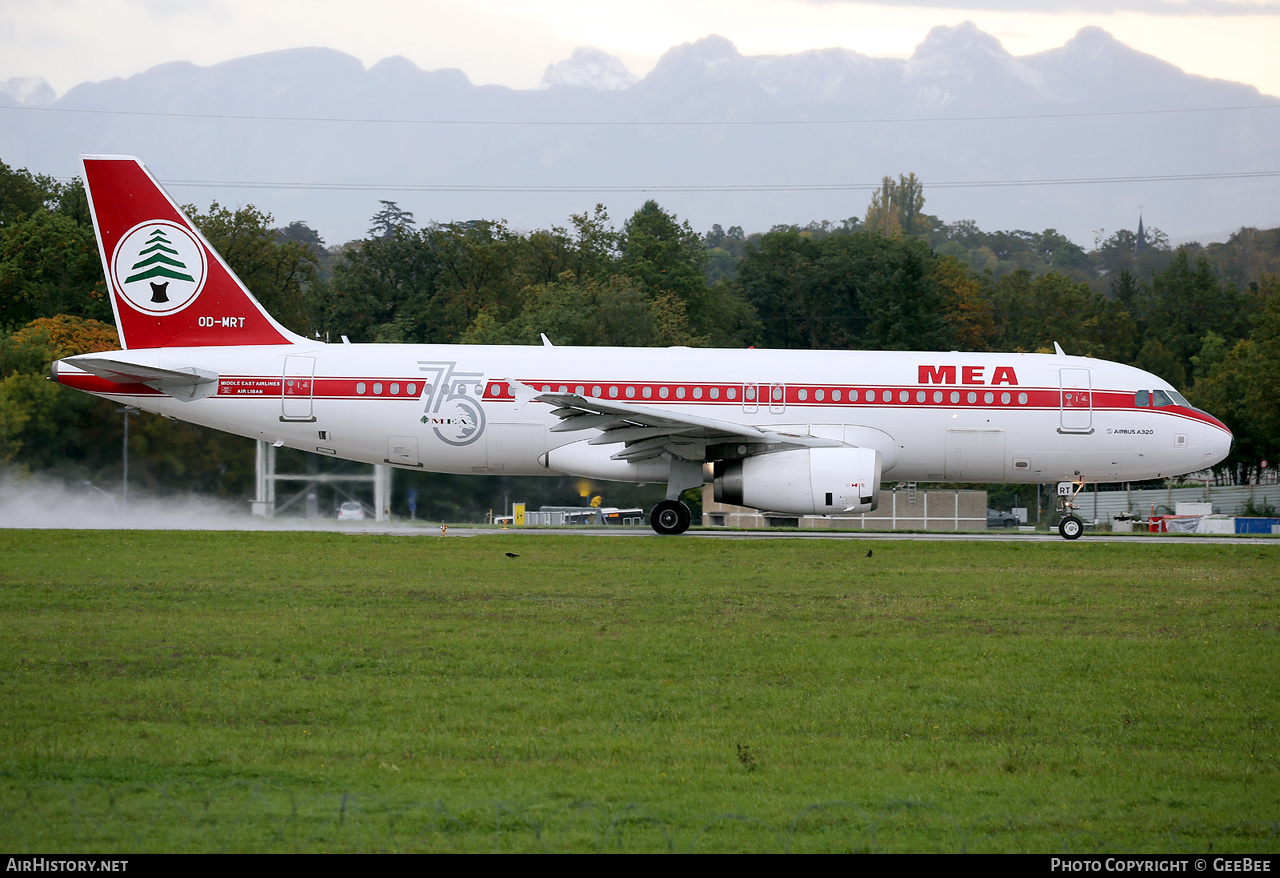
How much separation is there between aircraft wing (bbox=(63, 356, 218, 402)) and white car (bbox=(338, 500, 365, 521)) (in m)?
3.71

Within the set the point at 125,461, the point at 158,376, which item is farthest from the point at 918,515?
the point at 158,376

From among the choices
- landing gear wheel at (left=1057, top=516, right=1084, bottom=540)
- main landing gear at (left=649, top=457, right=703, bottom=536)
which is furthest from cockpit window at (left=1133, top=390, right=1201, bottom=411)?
main landing gear at (left=649, top=457, right=703, bottom=536)

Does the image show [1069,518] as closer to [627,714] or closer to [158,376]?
[158,376]

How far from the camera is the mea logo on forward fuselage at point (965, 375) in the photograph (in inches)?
861

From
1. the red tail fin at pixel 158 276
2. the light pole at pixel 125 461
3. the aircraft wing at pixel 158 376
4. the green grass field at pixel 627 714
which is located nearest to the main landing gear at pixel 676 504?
the green grass field at pixel 627 714

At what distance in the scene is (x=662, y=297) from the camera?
65562 mm

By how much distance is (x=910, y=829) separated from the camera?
5637 millimetres

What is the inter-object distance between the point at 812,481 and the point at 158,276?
12341 millimetres

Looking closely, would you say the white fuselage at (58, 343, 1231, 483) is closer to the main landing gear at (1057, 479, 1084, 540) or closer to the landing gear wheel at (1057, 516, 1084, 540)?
the main landing gear at (1057, 479, 1084, 540)

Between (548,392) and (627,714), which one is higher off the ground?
(548,392)

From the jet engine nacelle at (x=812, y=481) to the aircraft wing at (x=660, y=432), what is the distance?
45cm

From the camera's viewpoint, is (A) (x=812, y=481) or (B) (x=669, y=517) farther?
(B) (x=669, y=517)

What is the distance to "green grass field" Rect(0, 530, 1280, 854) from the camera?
561 cm

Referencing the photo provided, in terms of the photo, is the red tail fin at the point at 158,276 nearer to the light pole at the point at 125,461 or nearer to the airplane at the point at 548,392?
the airplane at the point at 548,392
